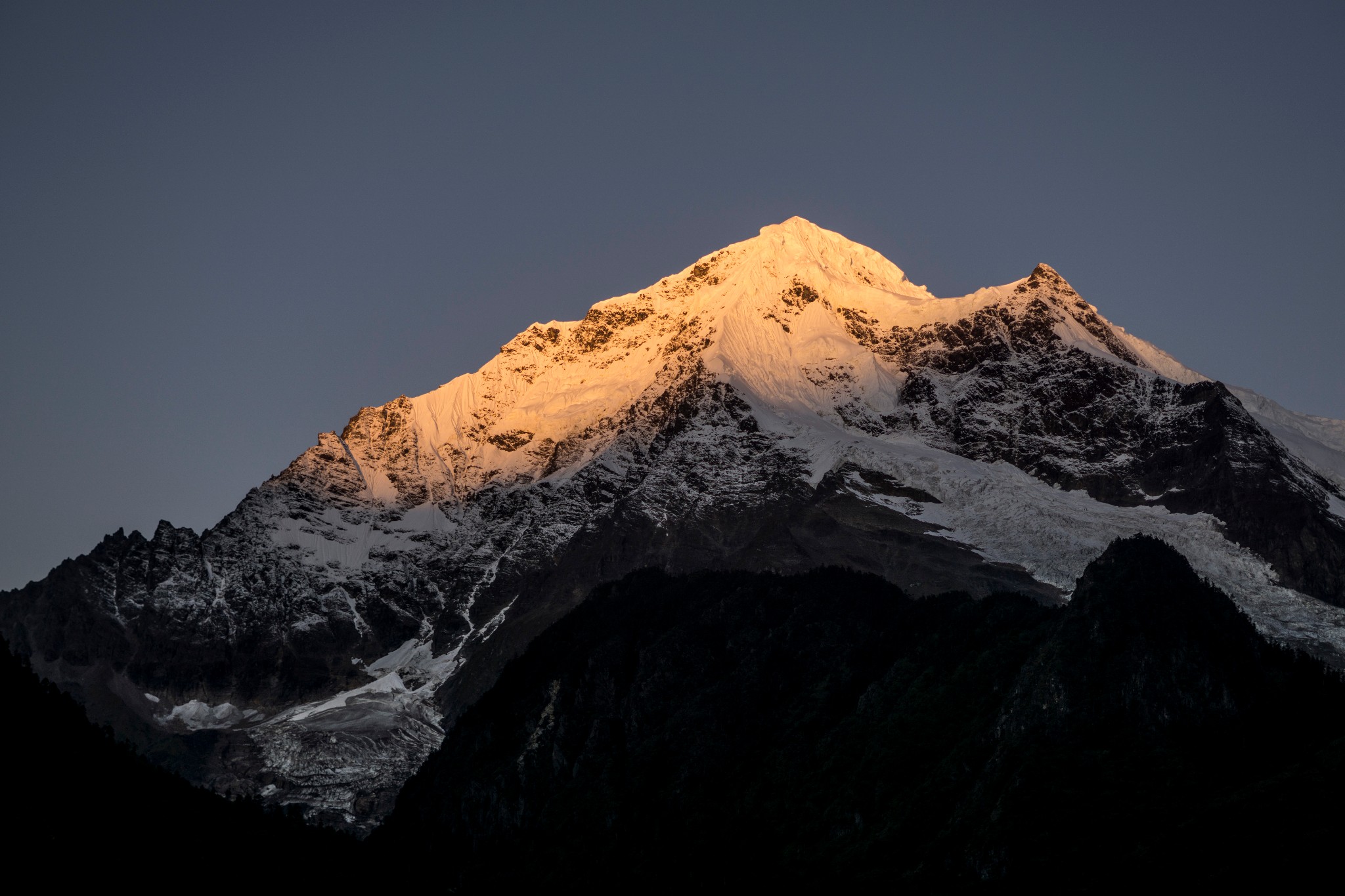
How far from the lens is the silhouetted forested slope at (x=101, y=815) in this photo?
146750mm

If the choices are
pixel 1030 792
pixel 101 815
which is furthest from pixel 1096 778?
pixel 101 815

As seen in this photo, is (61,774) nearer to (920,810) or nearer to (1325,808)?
(920,810)

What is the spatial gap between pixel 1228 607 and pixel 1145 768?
126 ft

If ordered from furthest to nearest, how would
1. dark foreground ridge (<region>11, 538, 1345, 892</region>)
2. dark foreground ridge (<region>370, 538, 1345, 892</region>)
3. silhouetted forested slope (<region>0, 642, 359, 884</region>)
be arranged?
silhouetted forested slope (<region>0, 642, 359, 884</region>), dark foreground ridge (<region>11, 538, 1345, 892</region>), dark foreground ridge (<region>370, 538, 1345, 892</region>)

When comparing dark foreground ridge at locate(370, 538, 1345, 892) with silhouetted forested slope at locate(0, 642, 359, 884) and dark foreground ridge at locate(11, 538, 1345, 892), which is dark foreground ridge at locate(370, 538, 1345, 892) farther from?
silhouetted forested slope at locate(0, 642, 359, 884)

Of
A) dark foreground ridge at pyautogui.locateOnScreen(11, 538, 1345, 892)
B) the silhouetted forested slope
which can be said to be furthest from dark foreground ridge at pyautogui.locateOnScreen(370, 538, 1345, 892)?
the silhouetted forested slope

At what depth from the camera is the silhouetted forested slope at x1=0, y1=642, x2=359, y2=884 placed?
481ft

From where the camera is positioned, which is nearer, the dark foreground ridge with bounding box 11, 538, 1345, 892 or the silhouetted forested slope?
the dark foreground ridge with bounding box 11, 538, 1345, 892

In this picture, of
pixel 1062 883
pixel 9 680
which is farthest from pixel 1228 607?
pixel 9 680

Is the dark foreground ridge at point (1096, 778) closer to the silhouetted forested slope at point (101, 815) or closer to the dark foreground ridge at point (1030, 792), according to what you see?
the dark foreground ridge at point (1030, 792)

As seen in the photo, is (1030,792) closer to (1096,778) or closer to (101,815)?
(1096,778)

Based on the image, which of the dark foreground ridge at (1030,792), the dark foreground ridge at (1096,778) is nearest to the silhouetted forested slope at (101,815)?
the dark foreground ridge at (1030,792)

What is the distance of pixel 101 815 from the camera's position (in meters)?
156

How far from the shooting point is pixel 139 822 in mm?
159500
